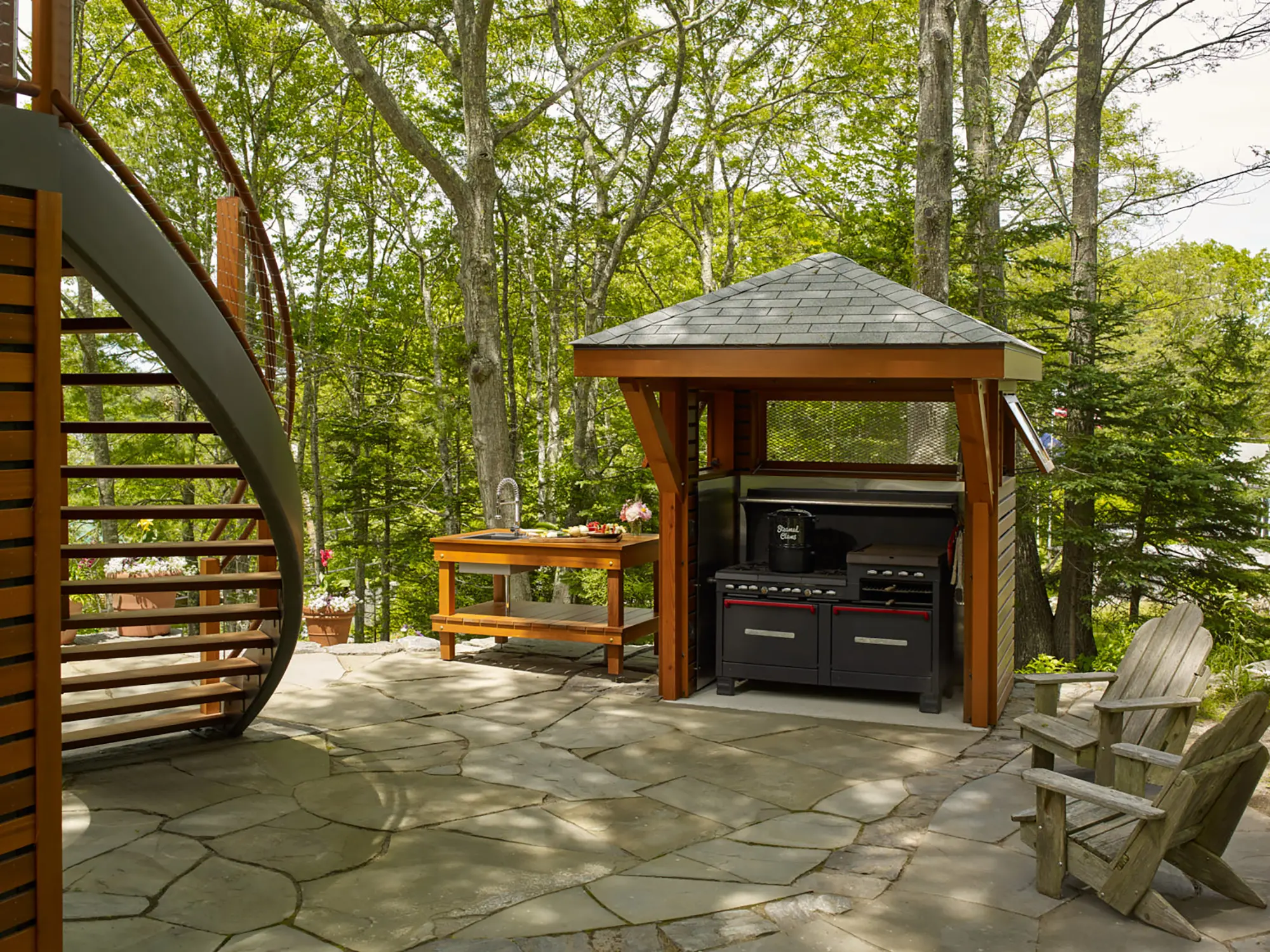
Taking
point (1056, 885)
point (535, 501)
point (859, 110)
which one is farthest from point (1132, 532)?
point (1056, 885)

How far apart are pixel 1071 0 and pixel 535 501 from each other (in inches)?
417

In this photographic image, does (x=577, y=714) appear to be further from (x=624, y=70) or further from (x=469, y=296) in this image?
(x=624, y=70)

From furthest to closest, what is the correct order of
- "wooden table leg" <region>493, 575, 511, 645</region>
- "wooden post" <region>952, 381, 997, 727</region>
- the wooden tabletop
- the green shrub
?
the green shrub → "wooden table leg" <region>493, 575, 511, 645</region> → the wooden tabletop → "wooden post" <region>952, 381, 997, 727</region>

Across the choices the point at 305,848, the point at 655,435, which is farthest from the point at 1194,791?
the point at 655,435

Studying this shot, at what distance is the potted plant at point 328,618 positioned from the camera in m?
9.78

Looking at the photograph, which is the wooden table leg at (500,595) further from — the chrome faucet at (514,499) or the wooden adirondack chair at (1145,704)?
the wooden adirondack chair at (1145,704)

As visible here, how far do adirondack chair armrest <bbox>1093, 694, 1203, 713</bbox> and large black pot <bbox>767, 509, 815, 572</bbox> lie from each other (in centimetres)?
257

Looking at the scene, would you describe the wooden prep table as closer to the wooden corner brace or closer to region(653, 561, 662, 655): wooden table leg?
region(653, 561, 662, 655): wooden table leg

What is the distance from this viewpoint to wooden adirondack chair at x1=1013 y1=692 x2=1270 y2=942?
3.48 meters

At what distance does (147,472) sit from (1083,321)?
10638 mm

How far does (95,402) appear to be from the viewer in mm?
13930

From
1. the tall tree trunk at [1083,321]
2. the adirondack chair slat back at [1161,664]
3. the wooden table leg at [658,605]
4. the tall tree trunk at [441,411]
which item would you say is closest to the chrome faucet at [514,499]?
the wooden table leg at [658,605]

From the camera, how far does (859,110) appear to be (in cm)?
1508

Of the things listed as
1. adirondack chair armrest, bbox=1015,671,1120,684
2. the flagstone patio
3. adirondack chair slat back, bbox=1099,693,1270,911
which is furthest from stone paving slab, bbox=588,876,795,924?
adirondack chair armrest, bbox=1015,671,1120,684
